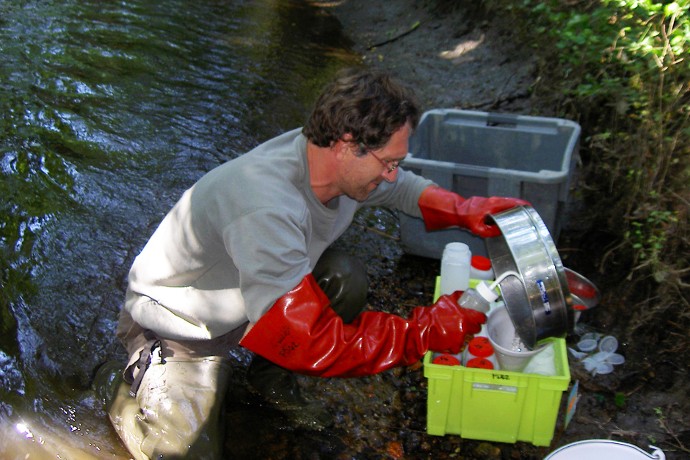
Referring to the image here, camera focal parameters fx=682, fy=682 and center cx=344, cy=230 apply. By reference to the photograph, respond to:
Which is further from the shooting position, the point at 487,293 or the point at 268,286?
the point at 487,293

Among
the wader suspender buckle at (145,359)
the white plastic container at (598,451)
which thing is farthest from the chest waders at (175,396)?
the white plastic container at (598,451)

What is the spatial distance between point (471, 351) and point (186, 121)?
3.88m

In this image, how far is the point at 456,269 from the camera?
317cm

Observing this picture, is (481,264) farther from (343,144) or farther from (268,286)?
(268,286)

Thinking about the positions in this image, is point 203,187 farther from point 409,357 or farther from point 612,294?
point 612,294

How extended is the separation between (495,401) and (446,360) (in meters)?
0.27

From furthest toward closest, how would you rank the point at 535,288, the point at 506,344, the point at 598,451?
1. the point at 506,344
2. the point at 535,288
3. the point at 598,451

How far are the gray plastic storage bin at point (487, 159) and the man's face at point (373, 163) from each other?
108cm

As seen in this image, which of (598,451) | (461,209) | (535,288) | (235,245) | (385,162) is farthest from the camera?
(461,209)

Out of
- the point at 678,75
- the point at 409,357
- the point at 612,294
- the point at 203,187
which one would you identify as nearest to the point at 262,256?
the point at 203,187

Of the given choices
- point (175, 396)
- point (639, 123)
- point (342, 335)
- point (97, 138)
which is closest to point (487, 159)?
point (639, 123)

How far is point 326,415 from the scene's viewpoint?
10.3 ft

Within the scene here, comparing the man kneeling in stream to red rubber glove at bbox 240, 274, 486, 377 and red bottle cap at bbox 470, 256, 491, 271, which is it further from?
red bottle cap at bbox 470, 256, 491, 271

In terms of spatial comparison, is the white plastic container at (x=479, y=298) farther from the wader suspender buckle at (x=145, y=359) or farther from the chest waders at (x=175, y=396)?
the wader suspender buckle at (x=145, y=359)
